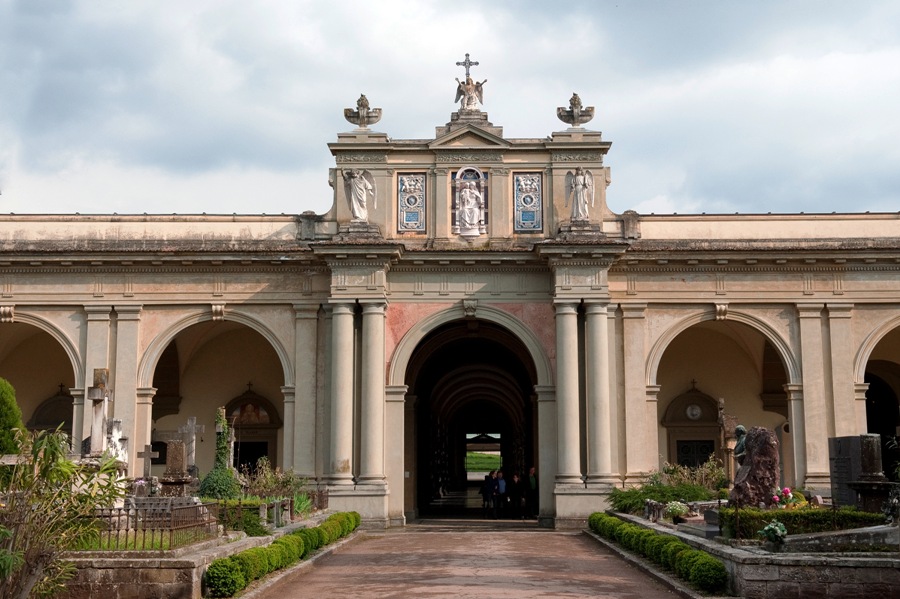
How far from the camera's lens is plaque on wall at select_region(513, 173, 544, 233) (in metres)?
29.8

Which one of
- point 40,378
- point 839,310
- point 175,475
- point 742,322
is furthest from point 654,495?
point 40,378

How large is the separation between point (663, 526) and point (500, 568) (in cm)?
427

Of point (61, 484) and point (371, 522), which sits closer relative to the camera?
point (61, 484)

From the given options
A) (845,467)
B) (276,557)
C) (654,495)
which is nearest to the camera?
(276,557)

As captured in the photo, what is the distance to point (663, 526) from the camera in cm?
2070

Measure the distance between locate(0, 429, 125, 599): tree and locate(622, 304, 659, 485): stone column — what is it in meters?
19.0

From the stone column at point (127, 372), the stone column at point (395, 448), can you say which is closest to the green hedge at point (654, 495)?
the stone column at point (395, 448)

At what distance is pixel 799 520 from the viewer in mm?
15703

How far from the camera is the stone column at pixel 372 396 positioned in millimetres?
28047

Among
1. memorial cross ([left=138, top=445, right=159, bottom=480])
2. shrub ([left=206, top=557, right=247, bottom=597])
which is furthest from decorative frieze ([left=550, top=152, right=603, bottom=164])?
shrub ([left=206, top=557, right=247, bottom=597])

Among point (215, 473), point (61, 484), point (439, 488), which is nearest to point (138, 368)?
point (215, 473)

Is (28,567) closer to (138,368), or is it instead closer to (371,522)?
(371,522)

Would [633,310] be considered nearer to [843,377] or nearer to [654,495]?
[843,377]

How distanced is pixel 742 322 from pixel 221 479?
610 inches
